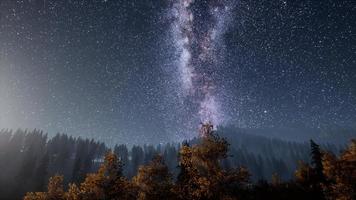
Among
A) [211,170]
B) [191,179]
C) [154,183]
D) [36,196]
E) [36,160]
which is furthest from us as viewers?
[36,160]

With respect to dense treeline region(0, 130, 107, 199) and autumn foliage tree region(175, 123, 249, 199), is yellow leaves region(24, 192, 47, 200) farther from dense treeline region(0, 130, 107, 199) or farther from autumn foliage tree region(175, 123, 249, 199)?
dense treeline region(0, 130, 107, 199)

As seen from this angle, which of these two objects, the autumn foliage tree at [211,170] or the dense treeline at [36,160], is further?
the dense treeline at [36,160]

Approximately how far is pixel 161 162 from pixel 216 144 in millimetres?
8738

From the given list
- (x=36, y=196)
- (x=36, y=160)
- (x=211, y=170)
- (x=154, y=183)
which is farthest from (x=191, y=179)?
(x=36, y=160)

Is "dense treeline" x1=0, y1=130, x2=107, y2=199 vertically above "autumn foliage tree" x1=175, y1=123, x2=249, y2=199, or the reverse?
"dense treeline" x1=0, y1=130, x2=107, y2=199

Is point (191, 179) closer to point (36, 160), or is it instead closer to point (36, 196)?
point (36, 196)

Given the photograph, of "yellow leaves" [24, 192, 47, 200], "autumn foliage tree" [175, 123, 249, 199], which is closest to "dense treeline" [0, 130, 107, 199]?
"yellow leaves" [24, 192, 47, 200]

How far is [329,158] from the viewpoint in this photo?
2809 centimetres

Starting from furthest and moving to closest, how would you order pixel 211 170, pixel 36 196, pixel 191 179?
pixel 36 196
pixel 191 179
pixel 211 170

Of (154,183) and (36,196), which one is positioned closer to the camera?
(154,183)

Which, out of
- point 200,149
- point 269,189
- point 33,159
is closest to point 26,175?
point 33,159

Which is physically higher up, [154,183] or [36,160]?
[36,160]

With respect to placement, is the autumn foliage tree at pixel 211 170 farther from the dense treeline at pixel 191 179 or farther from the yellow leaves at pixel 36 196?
the yellow leaves at pixel 36 196

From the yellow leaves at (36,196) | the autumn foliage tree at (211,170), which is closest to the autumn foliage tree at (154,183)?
the autumn foliage tree at (211,170)
